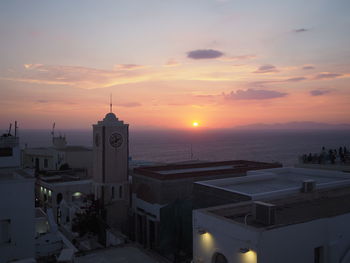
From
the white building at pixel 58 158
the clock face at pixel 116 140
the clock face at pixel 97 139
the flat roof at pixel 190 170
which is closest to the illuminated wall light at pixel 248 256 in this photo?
the flat roof at pixel 190 170

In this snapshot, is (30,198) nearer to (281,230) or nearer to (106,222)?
(281,230)

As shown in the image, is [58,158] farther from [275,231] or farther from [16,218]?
[275,231]

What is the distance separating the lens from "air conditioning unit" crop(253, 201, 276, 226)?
1185 cm

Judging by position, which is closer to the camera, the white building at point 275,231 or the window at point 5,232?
the white building at point 275,231

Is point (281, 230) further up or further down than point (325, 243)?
further up

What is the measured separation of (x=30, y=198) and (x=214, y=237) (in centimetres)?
788

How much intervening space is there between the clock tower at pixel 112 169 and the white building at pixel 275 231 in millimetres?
14684

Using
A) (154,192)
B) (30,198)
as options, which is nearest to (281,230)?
(30,198)

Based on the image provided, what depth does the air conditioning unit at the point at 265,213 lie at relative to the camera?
11.9 metres

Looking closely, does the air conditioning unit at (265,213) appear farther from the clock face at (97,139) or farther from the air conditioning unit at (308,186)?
the clock face at (97,139)

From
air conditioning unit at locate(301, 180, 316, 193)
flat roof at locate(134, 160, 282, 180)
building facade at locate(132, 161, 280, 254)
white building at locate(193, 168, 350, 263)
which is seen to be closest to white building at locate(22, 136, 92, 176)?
flat roof at locate(134, 160, 282, 180)

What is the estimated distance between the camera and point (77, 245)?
22.8m

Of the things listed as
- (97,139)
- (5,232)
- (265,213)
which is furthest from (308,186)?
(97,139)

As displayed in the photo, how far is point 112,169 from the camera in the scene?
92.2 ft
